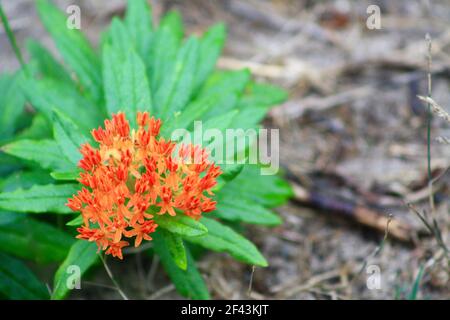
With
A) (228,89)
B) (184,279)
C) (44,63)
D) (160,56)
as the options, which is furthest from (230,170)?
(44,63)

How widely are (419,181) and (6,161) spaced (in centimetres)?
343

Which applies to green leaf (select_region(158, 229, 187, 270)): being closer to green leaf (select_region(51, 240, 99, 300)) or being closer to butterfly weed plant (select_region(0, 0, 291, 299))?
butterfly weed plant (select_region(0, 0, 291, 299))

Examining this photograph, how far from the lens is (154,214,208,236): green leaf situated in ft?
9.37

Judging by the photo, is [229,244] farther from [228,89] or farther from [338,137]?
[338,137]

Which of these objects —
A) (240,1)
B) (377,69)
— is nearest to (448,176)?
(377,69)

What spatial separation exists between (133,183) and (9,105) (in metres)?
1.77

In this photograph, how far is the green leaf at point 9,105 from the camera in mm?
4122

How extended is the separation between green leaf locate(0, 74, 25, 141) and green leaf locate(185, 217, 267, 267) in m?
1.82

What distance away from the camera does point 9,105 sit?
4203 millimetres

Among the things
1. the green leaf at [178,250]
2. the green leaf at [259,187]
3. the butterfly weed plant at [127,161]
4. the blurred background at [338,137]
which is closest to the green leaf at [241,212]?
the butterfly weed plant at [127,161]

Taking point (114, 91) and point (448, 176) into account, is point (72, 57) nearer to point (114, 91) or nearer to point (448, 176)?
point (114, 91)

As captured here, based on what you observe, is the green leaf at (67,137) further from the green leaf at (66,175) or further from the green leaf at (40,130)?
the green leaf at (40,130)

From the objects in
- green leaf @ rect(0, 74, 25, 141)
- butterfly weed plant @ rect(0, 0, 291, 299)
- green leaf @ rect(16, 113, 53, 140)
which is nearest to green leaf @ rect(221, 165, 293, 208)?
butterfly weed plant @ rect(0, 0, 291, 299)

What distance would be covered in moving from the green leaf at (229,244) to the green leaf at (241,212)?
0.24 metres
